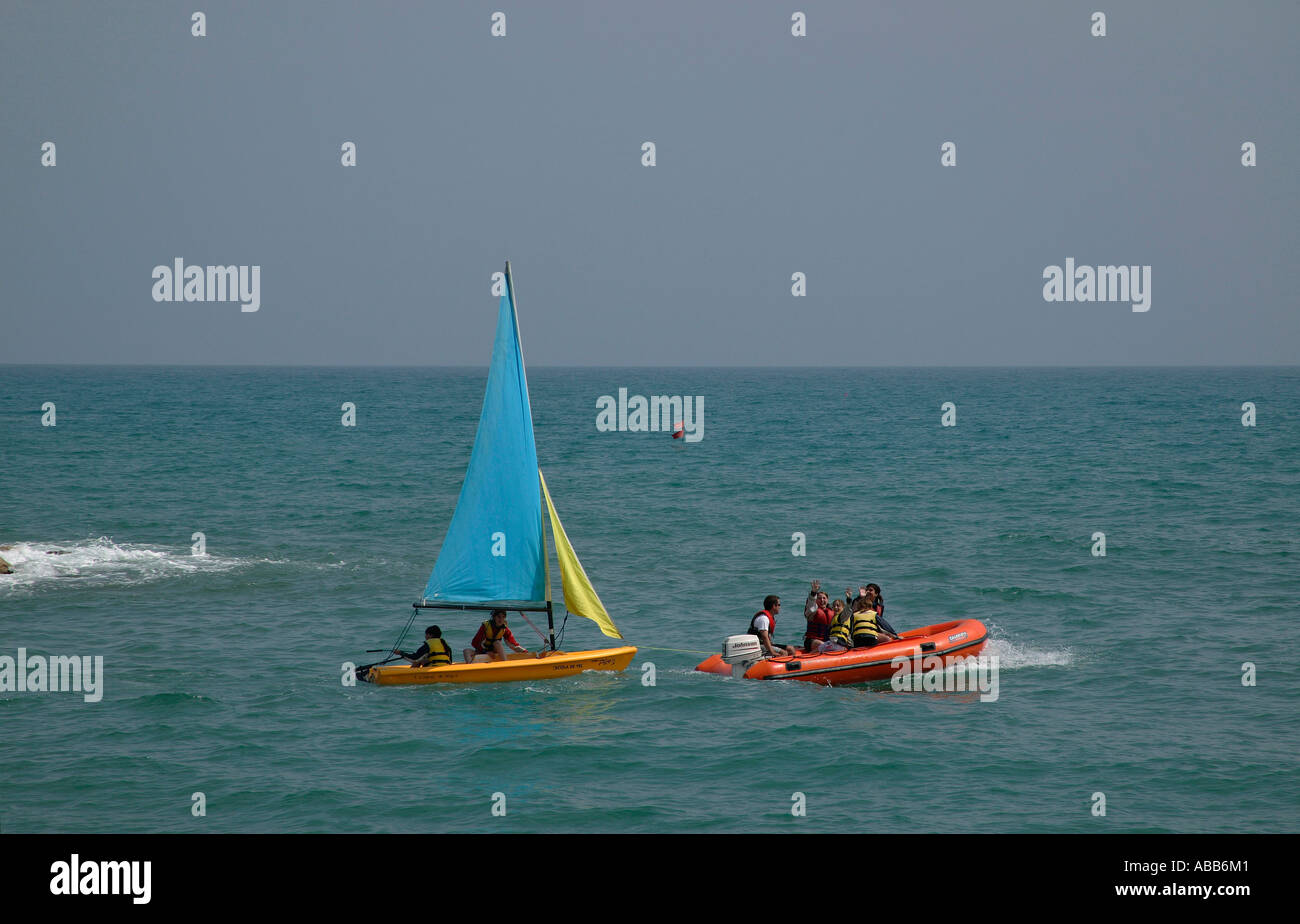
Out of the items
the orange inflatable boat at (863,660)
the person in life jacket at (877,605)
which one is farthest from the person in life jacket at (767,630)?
the person in life jacket at (877,605)

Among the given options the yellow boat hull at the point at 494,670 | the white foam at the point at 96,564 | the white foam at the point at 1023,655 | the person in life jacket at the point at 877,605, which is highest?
the white foam at the point at 96,564

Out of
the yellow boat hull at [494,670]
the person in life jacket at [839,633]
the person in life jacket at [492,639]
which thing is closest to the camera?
the yellow boat hull at [494,670]

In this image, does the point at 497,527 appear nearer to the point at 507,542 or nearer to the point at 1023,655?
the point at 507,542

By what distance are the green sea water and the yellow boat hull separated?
36 cm

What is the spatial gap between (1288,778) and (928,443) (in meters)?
78.4

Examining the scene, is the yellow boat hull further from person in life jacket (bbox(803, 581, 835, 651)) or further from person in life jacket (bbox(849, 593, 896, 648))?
person in life jacket (bbox(849, 593, 896, 648))

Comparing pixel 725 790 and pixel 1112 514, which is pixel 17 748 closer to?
pixel 725 790

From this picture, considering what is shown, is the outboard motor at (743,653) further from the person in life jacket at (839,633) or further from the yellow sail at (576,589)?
the yellow sail at (576,589)

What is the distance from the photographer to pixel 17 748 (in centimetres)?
2320

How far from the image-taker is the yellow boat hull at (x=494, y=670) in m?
26.9

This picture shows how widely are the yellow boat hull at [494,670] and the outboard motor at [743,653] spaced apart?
8.94 feet

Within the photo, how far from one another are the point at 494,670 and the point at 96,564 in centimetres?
2062

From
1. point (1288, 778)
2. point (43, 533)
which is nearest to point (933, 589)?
point (1288, 778)

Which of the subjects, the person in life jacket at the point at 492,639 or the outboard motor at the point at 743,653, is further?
the outboard motor at the point at 743,653
